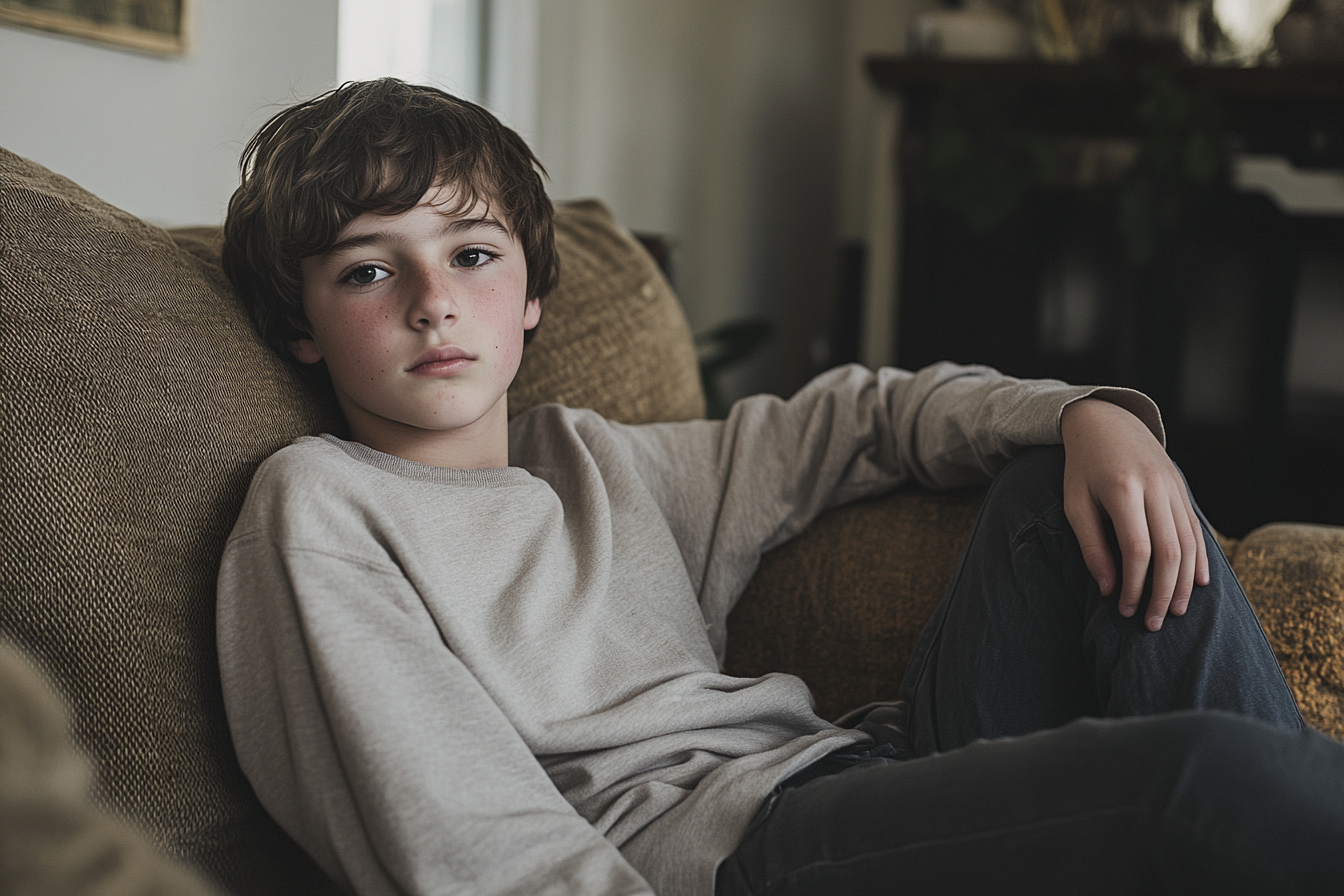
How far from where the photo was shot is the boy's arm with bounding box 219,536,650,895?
2.11ft

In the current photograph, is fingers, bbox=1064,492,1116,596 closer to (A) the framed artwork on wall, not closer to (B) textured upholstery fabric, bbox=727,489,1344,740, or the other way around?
(B) textured upholstery fabric, bbox=727,489,1344,740

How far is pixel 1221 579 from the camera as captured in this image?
32.2 inches

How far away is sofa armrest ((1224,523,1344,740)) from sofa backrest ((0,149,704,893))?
0.78 meters

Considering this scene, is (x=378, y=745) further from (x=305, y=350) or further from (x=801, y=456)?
(x=801, y=456)

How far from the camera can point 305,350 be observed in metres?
0.88

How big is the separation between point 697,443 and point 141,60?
3.95 feet

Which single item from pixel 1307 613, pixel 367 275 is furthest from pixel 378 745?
pixel 1307 613

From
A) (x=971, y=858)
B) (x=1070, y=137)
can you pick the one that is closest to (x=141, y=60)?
(x=971, y=858)

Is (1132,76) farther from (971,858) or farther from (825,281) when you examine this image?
(971,858)

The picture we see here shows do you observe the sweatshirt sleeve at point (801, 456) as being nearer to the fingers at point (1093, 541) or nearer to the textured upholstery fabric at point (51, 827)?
the fingers at point (1093, 541)

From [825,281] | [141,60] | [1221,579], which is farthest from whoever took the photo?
[825,281]

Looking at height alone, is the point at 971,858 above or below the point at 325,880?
above

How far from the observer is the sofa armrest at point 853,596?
3.36 ft

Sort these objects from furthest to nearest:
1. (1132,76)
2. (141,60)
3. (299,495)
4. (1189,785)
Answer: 1. (1132,76)
2. (141,60)
3. (299,495)
4. (1189,785)
